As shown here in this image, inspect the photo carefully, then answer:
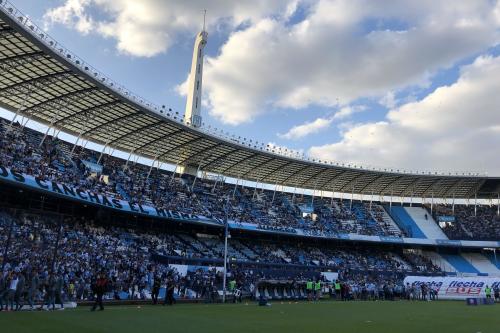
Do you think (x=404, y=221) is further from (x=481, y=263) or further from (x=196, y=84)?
(x=196, y=84)

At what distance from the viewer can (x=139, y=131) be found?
150ft

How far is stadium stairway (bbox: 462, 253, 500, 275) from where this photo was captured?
208 ft

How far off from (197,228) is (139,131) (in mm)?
13894

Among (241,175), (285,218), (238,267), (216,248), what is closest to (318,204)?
(285,218)

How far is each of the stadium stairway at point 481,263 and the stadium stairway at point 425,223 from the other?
4.98 m

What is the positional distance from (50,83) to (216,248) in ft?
81.0

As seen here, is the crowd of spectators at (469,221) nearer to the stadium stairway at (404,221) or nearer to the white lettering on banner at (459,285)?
the stadium stairway at (404,221)

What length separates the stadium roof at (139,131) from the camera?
105 feet

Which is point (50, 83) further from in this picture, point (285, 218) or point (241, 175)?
point (285, 218)

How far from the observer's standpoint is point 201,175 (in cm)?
6025

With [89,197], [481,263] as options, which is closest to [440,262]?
[481,263]

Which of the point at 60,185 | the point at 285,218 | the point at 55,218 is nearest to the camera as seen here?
the point at 55,218

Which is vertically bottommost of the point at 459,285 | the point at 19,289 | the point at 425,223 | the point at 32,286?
the point at 19,289

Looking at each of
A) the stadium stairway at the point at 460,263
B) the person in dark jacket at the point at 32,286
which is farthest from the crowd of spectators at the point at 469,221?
the person in dark jacket at the point at 32,286
